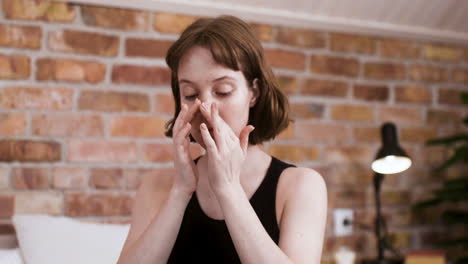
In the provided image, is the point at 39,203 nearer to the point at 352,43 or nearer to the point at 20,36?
the point at 20,36

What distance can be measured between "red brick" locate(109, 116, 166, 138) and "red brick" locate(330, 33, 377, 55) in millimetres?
851

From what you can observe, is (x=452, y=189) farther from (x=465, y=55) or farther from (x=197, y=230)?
(x=197, y=230)

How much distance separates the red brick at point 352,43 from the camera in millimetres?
2223

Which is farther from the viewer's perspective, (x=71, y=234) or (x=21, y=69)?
(x=21, y=69)

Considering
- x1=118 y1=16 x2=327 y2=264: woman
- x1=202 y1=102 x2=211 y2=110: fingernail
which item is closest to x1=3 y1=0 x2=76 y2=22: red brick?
x1=118 y1=16 x2=327 y2=264: woman

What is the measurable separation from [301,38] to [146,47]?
2.21 feet

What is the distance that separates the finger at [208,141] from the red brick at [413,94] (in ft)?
5.03

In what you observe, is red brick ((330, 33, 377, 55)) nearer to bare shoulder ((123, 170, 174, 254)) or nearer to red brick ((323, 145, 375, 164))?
red brick ((323, 145, 375, 164))

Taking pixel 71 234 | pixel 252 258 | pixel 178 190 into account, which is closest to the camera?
pixel 252 258

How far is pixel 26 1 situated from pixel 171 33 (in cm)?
54

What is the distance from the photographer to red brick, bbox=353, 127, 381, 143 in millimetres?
2248

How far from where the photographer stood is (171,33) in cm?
198

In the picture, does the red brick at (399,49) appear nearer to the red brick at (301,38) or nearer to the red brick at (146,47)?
the red brick at (301,38)

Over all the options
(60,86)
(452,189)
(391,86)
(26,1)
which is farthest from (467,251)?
(26,1)
